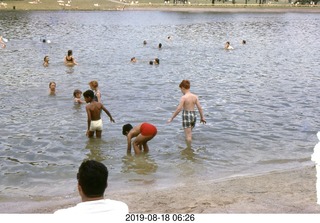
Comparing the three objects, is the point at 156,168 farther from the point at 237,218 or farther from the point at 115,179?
Result: the point at 237,218

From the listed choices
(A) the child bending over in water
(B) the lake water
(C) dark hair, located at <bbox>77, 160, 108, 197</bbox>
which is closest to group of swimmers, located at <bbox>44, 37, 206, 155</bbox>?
(B) the lake water

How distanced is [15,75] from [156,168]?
16832 mm

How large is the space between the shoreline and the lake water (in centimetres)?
63

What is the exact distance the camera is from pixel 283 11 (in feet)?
341

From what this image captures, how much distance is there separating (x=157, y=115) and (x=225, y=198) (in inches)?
347

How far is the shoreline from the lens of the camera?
311 inches

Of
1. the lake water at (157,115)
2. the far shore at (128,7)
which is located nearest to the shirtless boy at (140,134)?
the lake water at (157,115)

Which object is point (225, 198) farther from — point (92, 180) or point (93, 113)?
point (93, 113)

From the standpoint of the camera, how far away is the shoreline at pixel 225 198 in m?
7.91

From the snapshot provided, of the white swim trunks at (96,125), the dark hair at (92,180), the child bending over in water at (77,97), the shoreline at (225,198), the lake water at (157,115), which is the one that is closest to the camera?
the dark hair at (92,180)

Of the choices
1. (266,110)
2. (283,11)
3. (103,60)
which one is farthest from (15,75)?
(283,11)

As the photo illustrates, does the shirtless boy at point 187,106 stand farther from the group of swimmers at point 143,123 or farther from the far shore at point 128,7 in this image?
the far shore at point 128,7

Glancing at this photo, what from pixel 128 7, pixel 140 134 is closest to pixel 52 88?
pixel 140 134

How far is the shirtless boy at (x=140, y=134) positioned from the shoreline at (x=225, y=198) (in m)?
1.92
